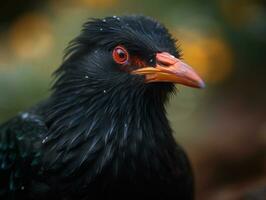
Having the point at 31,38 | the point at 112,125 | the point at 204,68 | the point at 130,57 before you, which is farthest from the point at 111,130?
the point at 31,38

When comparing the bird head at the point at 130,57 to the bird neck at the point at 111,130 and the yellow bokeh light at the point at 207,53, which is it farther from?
the yellow bokeh light at the point at 207,53

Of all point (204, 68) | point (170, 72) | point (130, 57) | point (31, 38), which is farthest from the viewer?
point (31, 38)

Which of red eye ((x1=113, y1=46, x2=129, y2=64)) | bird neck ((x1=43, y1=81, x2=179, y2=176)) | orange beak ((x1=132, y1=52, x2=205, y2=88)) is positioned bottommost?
bird neck ((x1=43, y1=81, x2=179, y2=176))

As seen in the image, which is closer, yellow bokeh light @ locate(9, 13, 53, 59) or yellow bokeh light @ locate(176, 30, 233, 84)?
yellow bokeh light @ locate(176, 30, 233, 84)

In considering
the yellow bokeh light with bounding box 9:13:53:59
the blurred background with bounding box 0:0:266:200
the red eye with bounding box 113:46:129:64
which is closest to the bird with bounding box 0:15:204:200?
the red eye with bounding box 113:46:129:64

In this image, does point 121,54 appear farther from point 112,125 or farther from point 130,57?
point 112,125

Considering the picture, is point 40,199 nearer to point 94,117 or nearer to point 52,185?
point 52,185

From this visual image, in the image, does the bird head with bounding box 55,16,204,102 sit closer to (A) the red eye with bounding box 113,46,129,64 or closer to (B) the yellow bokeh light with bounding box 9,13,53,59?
(A) the red eye with bounding box 113,46,129,64

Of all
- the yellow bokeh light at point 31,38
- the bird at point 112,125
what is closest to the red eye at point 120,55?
the bird at point 112,125

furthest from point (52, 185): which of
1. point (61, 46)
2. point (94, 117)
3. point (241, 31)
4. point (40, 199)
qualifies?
point (241, 31)
